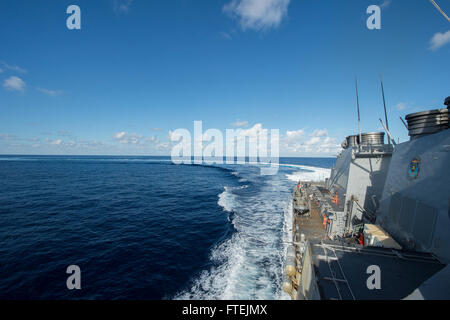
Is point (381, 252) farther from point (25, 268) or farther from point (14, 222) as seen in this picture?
point (14, 222)

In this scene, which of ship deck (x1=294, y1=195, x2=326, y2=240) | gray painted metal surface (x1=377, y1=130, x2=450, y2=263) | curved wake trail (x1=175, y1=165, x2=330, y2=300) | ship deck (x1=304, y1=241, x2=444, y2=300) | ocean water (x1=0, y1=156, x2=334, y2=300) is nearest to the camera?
ship deck (x1=304, y1=241, x2=444, y2=300)

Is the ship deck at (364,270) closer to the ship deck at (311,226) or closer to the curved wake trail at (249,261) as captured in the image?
the ship deck at (311,226)

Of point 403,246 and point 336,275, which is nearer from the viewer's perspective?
point 336,275

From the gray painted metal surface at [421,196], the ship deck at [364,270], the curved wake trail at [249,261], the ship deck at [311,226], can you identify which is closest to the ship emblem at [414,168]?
the gray painted metal surface at [421,196]

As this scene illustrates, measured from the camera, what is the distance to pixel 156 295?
13648 millimetres

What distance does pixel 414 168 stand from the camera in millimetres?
10766

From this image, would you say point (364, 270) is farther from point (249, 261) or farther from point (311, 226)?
point (249, 261)

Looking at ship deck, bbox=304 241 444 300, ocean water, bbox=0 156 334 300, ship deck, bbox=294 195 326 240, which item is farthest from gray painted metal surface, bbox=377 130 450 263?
ocean water, bbox=0 156 334 300

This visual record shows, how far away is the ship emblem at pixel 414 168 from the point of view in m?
10.5

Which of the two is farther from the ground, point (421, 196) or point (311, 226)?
point (421, 196)

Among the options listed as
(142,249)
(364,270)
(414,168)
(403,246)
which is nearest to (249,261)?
(142,249)

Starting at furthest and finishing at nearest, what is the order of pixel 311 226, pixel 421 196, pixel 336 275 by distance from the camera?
pixel 311 226
pixel 421 196
pixel 336 275

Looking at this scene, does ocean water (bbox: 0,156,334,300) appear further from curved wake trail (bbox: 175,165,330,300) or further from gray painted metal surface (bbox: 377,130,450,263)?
gray painted metal surface (bbox: 377,130,450,263)

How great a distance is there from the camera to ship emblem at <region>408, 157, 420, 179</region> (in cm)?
1052
